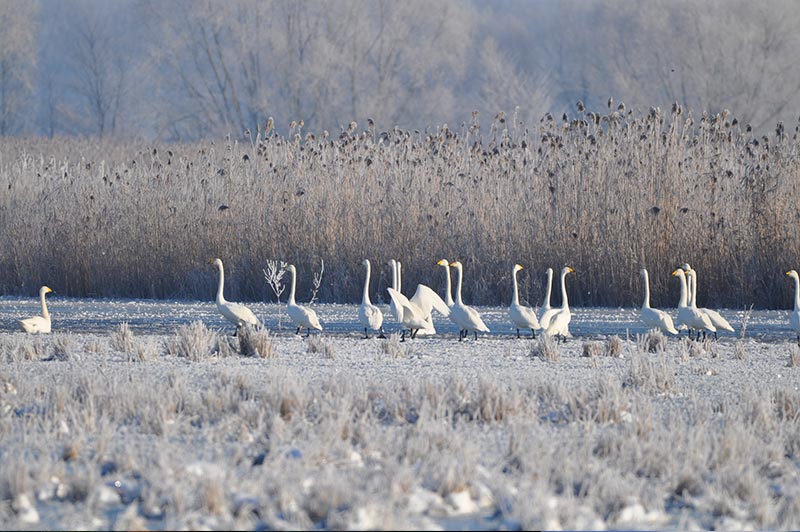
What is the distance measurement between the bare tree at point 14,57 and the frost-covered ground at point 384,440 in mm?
54978

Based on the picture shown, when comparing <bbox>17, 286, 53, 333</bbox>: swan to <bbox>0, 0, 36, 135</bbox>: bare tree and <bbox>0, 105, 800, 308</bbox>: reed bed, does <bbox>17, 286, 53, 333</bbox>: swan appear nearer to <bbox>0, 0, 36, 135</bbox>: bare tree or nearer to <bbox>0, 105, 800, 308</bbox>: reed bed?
<bbox>0, 105, 800, 308</bbox>: reed bed

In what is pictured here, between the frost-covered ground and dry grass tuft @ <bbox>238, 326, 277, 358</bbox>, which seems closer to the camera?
the frost-covered ground

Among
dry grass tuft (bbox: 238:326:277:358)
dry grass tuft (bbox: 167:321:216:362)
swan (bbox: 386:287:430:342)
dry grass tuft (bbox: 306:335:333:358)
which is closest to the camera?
dry grass tuft (bbox: 167:321:216:362)

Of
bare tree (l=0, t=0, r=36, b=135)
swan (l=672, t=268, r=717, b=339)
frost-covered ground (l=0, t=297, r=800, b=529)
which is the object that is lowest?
frost-covered ground (l=0, t=297, r=800, b=529)

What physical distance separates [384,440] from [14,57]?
60975mm

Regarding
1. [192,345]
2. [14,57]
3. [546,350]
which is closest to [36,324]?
[192,345]

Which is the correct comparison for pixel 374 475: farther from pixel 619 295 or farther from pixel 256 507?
pixel 619 295

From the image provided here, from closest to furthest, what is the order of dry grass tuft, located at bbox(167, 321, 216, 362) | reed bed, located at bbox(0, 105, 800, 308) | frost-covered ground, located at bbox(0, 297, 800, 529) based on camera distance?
frost-covered ground, located at bbox(0, 297, 800, 529)
dry grass tuft, located at bbox(167, 321, 216, 362)
reed bed, located at bbox(0, 105, 800, 308)

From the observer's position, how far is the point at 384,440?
6.41 m

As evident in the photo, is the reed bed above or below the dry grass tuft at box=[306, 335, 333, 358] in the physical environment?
above

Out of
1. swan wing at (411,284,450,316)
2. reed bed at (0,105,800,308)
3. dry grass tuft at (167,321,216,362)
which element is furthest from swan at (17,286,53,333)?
reed bed at (0,105,800,308)

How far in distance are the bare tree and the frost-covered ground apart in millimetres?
54978

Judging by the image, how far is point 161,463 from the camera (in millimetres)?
5762

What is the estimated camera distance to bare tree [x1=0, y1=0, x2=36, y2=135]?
6156 cm
